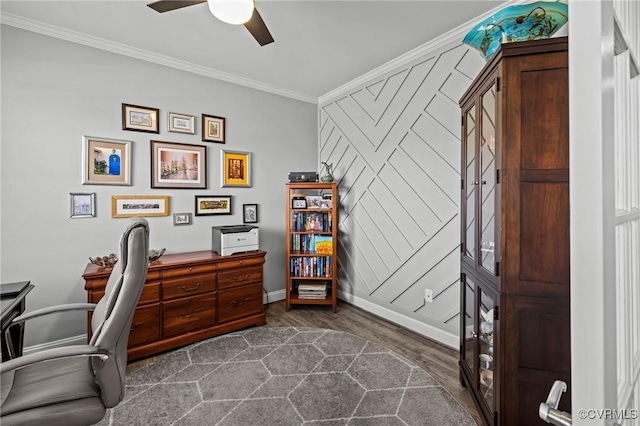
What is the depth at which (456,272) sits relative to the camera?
2492 mm

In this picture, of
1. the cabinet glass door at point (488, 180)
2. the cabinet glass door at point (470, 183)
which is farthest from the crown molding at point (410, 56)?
the cabinet glass door at point (488, 180)

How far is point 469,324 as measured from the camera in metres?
1.84

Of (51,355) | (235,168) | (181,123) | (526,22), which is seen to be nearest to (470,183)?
(526,22)

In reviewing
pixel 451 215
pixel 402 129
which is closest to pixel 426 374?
pixel 451 215

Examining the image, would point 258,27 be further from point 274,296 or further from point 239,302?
point 274,296

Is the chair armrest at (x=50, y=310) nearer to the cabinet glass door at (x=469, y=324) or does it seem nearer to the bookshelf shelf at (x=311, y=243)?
the bookshelf shelf at (x=311, y=243)

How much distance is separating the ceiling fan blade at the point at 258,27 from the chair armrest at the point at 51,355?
1.89m

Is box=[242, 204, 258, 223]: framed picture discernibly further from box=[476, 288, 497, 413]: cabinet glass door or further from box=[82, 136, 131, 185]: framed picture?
box=[476, 288, 497, 413]: cabinet glass door

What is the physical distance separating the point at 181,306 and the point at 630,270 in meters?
2.78

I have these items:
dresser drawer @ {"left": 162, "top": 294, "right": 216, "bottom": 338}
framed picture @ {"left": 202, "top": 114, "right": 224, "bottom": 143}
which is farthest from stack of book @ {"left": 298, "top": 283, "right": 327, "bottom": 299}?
framed picture @ {"left": 202, "top": 114, "right": 224, "bottom": 143}

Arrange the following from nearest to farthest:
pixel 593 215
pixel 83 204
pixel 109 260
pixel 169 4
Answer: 1. pixel 593 215
2. pixel 169 4
3. pixel 109 260
4. pixel 83 204

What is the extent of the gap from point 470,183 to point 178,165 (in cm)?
271

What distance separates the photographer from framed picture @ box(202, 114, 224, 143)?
3.11 metres

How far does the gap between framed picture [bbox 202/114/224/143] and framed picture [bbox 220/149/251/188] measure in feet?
0.52
